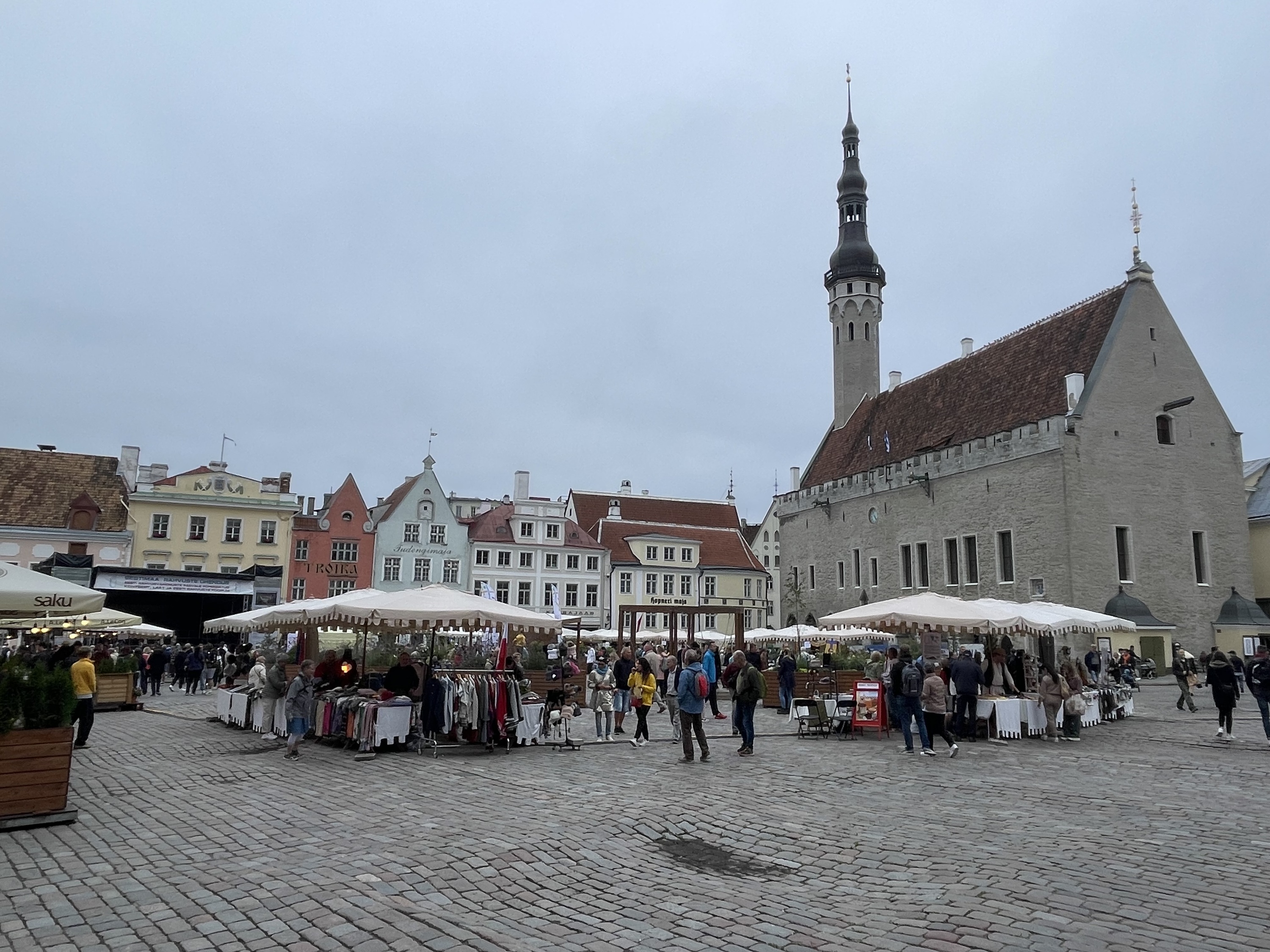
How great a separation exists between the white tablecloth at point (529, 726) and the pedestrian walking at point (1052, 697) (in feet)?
31.6

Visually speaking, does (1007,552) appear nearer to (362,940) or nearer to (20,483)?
(362,940)

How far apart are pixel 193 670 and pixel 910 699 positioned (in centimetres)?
2427

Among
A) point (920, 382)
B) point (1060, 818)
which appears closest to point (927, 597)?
point (1060, 818)

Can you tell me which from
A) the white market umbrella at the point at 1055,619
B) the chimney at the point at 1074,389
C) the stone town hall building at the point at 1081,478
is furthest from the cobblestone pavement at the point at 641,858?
the chimney at the point at 1074,389

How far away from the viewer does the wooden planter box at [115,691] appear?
854 inches

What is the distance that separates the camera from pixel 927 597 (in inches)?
712

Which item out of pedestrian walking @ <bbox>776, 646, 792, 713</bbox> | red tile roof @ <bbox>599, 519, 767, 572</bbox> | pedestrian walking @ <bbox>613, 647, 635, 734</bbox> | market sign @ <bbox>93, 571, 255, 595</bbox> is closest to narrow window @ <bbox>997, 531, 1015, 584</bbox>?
pedestrian walking @ <bbox>776, 646, 792, 713</bbox>

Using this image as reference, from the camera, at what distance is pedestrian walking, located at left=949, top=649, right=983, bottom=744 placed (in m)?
15.9

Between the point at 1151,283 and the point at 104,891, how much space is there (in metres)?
45.9

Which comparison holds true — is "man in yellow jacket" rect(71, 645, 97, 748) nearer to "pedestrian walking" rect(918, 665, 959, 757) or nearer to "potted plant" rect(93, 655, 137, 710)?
"potted plant" rect(93, 655, 137, 710)

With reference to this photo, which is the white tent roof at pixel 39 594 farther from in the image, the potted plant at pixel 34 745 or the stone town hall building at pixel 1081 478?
the stone town hall building at pixel 1081 478

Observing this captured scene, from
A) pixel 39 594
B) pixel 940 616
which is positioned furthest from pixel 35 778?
pixel 940 616

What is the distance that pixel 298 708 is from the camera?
13203 mm

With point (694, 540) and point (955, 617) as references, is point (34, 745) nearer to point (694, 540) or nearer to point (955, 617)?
point (955, 617)
